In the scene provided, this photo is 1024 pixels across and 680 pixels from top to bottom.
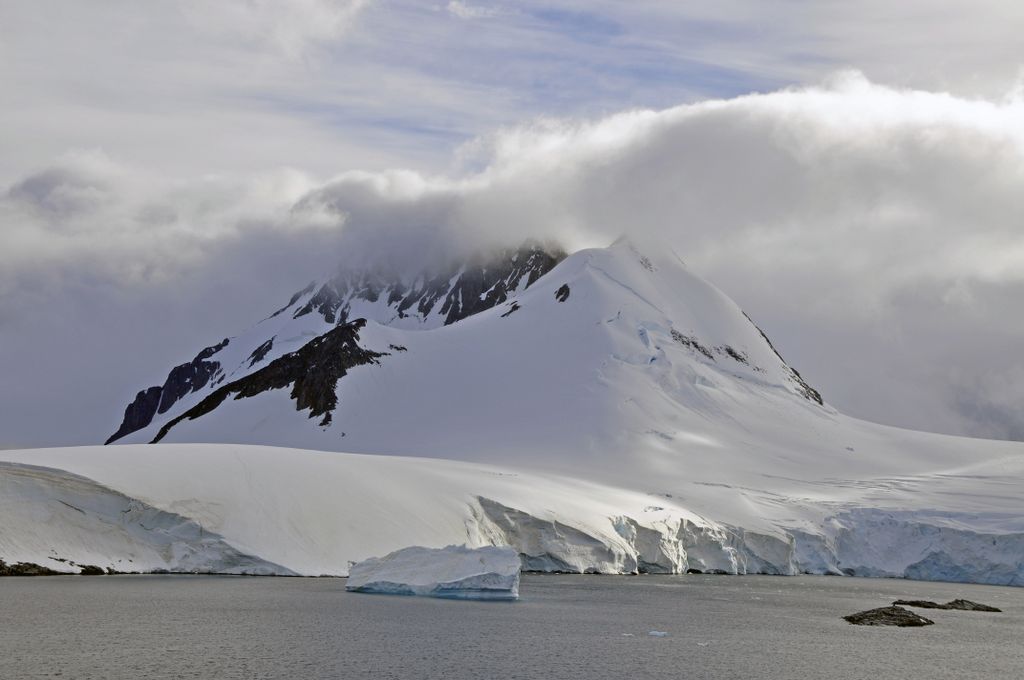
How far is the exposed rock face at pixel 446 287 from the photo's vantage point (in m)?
162

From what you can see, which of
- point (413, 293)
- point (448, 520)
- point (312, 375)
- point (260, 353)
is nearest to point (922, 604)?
point (448, 520)

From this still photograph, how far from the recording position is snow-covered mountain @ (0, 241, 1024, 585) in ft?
195

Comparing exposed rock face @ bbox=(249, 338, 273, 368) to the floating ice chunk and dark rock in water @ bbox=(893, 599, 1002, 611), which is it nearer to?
the floating ice chunk

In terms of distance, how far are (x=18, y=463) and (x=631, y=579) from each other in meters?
32.0

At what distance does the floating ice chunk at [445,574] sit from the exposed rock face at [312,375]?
47169 mm

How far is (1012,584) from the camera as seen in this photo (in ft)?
253

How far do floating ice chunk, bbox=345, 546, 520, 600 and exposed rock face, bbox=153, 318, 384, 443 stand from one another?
47169 mm

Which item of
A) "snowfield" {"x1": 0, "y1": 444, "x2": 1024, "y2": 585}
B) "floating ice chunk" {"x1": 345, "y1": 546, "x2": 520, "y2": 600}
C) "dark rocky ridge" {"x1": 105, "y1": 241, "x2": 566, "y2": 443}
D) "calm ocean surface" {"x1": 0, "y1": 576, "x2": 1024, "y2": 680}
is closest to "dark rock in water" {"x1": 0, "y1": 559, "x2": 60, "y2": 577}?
"snowfield" {"x1": 0, "y1": 444, "x2": 1024, "y2": 585}

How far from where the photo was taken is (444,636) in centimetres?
3759

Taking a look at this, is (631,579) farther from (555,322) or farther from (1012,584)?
(555,322)

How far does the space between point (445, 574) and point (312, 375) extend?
55.2m

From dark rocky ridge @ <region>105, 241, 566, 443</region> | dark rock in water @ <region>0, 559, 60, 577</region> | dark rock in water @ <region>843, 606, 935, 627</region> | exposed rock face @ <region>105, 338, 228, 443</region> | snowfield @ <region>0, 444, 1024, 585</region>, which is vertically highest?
dark rocky ridge @ <region>105, 241, 566, 443</region>

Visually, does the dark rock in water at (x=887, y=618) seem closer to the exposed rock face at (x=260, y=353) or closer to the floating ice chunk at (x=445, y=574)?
the floating ice chunk at (x=445, y=574)

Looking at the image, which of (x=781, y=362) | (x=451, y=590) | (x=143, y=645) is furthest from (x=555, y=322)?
(x=143, y=645)
